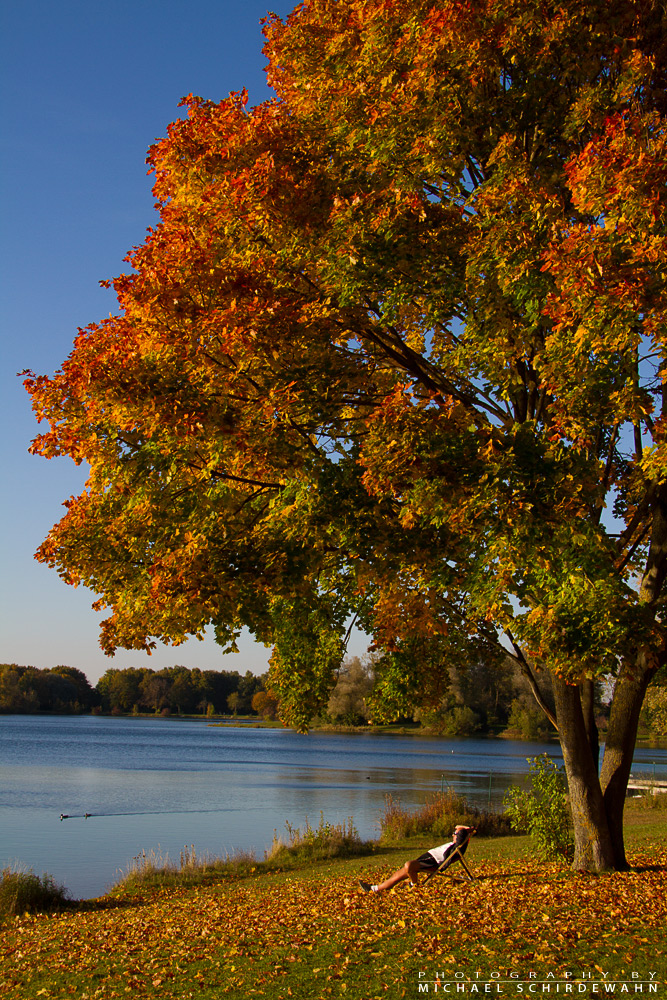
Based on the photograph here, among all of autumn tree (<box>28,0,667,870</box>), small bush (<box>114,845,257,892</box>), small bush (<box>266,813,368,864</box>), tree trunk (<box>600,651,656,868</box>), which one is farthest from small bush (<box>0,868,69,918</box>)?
tree trunk (<box>600,651,656,868</box>)

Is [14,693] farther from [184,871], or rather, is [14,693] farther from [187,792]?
[184,871]

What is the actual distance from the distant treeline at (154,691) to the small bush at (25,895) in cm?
14783

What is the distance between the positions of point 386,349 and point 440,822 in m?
17.2

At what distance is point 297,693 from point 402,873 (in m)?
2.75

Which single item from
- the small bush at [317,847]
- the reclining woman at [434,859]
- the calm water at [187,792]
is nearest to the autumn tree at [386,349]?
the reclining woman at [434,859]

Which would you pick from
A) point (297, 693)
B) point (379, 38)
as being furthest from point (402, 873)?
point (379, 38)

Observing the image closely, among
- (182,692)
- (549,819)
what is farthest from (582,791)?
(182,692)

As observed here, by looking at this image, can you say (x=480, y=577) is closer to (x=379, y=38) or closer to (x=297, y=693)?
(x=297, y=693)

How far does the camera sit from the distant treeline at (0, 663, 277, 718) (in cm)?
15975

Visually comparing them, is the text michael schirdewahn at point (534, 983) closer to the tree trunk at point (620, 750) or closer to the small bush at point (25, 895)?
the tree trunk at point (620, 750)

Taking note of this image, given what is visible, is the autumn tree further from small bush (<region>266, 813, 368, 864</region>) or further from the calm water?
the calm water

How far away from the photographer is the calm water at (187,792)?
916 inches

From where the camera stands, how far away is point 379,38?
9.12 m

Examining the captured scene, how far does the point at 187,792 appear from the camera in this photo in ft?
124
